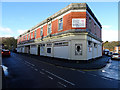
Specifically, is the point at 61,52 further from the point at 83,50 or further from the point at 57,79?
the point at 57,79

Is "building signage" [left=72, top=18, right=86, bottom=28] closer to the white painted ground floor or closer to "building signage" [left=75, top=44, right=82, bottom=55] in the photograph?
the white painted ground floor

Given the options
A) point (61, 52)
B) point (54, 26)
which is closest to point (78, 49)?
point (61, 52)

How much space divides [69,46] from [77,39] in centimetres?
176

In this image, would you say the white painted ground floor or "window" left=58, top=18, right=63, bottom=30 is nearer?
the white painted ground floor

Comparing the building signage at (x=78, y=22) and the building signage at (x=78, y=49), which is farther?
the building signage at (x=78, y=22)

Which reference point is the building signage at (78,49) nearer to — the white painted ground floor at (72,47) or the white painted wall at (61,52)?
the white painted ground floor at (72,47)

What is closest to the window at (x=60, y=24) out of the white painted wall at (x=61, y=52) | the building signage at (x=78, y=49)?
the white painted wall at (x=61, y=52)

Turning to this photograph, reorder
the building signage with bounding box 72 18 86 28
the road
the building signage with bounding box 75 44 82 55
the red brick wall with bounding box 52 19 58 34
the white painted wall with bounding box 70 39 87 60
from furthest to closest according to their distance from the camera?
1. the red brick wall with bounding box 52 19 58 34
2. the building signage with bounding box 72 18 86 28
3. the building signage with bounding box 75 44 82 55
4. the white painted wall with bounding box 70 39 87 60
5. the road

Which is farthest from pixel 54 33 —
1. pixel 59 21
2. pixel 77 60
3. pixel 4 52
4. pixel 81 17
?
pixel 4 52

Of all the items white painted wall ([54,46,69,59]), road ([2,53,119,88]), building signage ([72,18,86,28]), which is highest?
building signage ([72,18,86,28])

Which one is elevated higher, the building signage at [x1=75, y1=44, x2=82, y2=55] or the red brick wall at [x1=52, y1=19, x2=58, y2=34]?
the red brick wall at [x1=52, y1=19, x2=58, y2=34]

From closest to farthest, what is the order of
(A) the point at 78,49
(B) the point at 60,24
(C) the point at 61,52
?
(A) the point at 78,49, (C) the point at 61,52, (B) the point at 60,24

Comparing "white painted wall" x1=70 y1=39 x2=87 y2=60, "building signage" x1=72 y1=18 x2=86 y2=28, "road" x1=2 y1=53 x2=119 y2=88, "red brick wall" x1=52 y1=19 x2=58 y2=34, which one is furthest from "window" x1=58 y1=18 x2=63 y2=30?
"road" x1=2 y1=53 x2=119 y2=88

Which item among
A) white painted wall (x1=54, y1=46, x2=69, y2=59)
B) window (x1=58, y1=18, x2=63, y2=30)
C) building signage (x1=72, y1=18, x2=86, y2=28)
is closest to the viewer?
building signage (x1=72, y1=18, x2=86, y2=28)
